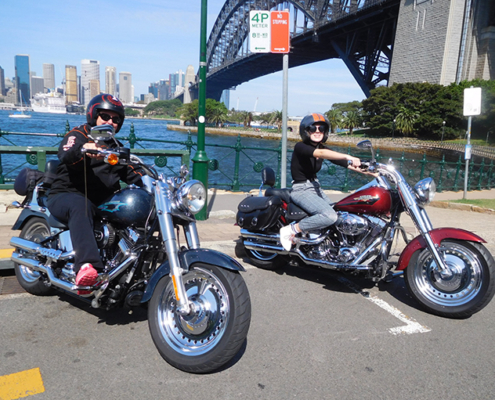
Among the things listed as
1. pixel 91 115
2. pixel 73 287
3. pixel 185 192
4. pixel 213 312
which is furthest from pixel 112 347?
pixel 91 115

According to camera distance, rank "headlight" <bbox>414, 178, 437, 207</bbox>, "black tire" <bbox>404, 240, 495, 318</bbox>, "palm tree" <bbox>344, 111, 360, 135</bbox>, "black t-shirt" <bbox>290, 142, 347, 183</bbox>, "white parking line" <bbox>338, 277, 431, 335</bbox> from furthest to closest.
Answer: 1. "palm tree" <bbox>344, 111, 360, 135</bbox>
2. "black t-shirt" <bbox>290, 142, 347, 183</bbox>
3. "headlight" <bbox>414, 178, 437, 207</bbox>
4. "black tire" <bbox>404, 240, 495, 318</bbox>
5. "white parking line" <bbox>338, 277, 431, 335</bbox>

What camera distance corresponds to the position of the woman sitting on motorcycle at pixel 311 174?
4051 millimetres

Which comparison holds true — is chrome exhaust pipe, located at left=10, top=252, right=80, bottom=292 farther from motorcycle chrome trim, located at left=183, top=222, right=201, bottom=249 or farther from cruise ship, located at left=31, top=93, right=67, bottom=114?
cruise ship, located at left=31, top=93, right=67, bottom=114

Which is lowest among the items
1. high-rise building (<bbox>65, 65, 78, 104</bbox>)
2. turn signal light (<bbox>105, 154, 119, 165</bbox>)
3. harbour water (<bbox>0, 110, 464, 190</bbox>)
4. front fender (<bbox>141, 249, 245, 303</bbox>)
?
harbour water (<bbox>0, 110, 464, 190</bbox>)

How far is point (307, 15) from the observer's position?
67312mm

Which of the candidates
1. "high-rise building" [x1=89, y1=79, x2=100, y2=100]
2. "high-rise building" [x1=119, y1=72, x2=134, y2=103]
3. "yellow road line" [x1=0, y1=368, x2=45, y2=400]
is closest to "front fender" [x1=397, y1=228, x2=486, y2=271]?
"yellow road line" [x1=0, y1=368, x2=45, y2=400]

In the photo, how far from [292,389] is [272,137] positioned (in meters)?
80.6

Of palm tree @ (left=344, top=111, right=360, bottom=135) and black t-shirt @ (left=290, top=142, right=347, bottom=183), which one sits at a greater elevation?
palm tree @ (left=344, top=111, right=360, bottom=135)

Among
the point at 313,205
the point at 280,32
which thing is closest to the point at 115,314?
the point at 313,205

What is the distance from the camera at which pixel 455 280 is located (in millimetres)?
3688

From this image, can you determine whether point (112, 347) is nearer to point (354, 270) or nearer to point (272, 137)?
point (354, 270)

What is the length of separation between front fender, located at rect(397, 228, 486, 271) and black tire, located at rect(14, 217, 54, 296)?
3.13 m

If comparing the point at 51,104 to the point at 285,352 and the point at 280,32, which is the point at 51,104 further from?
the point at 285,352

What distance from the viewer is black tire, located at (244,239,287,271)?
4797 millimetres
